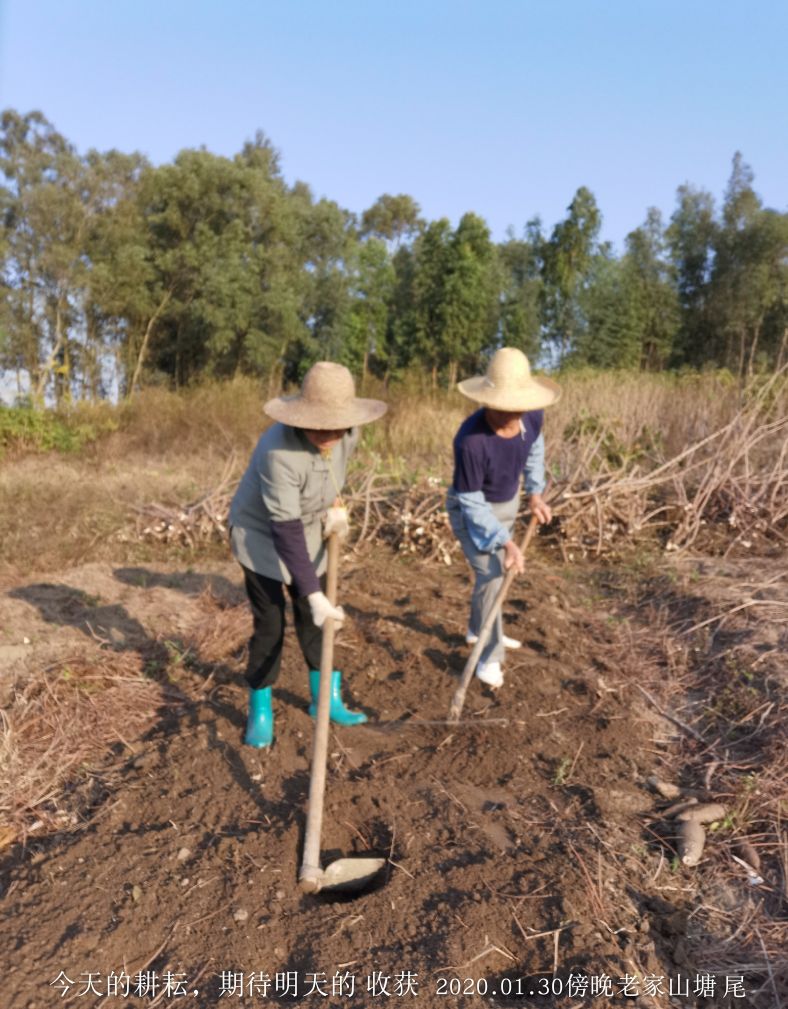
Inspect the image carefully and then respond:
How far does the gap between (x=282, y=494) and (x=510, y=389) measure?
1.23 meters

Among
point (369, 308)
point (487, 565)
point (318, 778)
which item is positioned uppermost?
point (369, 308)

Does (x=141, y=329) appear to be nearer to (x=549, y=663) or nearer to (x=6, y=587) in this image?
(x=6, y=587)

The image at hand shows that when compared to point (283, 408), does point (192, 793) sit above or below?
below

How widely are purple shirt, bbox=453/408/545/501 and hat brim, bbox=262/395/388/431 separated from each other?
2.40 ft

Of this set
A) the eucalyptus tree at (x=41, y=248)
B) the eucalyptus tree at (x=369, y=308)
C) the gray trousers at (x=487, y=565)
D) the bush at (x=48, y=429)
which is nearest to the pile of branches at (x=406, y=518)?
the gray trousers at (x=487, y=565)

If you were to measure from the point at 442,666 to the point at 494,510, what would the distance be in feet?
3.30

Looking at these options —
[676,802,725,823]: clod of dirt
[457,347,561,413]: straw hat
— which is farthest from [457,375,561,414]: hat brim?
[676,802,725,823]: clod of dirt

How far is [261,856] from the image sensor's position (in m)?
2.54

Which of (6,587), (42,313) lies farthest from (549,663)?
(42,313)

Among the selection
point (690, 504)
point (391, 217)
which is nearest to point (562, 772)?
point (690, 504)

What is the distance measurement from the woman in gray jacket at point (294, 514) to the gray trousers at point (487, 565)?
741mm

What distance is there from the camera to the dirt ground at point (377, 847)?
6.82 ft

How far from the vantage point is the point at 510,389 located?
3.42 metres

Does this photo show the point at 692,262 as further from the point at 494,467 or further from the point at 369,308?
the point at 494,467
